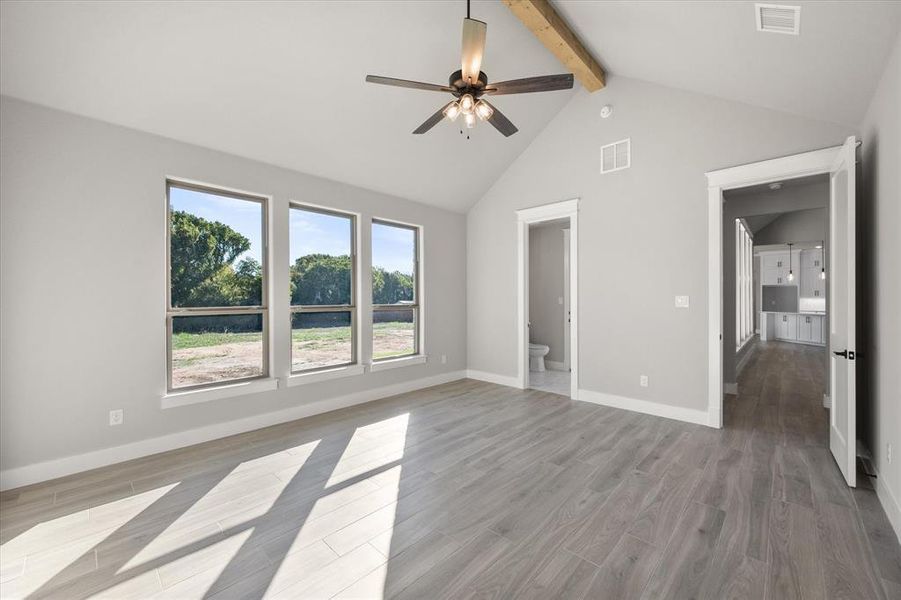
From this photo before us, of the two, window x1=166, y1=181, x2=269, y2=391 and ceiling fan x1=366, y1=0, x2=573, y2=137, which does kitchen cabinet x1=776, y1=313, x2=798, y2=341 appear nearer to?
ceiling fan x1=366, y1=0, x2=573, y2=137

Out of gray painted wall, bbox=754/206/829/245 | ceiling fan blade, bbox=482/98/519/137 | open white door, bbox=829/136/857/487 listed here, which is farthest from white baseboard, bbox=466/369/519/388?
gray painted wall, bbox=754/206/829/245

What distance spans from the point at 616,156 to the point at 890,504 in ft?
12.0

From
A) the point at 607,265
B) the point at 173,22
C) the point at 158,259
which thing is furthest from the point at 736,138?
the point at 158,259

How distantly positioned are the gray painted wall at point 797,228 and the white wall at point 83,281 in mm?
10025

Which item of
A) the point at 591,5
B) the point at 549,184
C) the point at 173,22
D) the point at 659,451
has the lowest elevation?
the point at 659,451

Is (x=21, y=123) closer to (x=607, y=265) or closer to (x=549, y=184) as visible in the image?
(x=549, y=184)

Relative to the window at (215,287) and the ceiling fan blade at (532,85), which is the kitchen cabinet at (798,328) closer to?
the ceiling fan blade at (532,85)

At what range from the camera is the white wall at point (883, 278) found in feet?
6.93

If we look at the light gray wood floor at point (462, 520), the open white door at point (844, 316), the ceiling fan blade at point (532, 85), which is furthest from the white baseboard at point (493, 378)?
the ceiling fan blade at point (532, 85)

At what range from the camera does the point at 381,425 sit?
386 centimetres

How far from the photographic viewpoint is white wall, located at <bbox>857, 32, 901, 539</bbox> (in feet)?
6.93

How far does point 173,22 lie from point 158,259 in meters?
1.78

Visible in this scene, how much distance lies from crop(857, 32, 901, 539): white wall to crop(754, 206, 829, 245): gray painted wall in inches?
241

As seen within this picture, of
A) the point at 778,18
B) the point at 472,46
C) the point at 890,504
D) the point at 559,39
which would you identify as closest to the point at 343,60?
the point at 472,46
